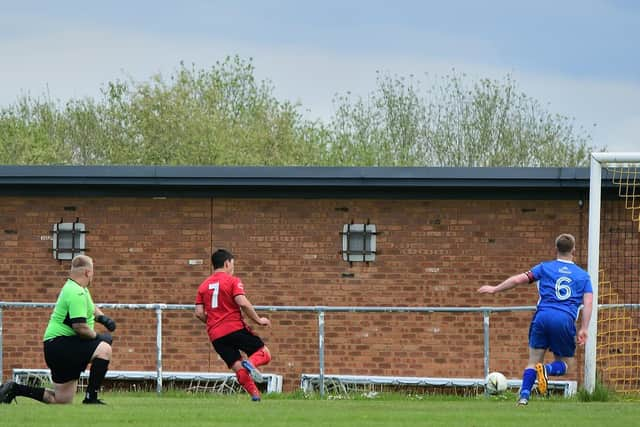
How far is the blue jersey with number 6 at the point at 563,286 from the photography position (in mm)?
13180

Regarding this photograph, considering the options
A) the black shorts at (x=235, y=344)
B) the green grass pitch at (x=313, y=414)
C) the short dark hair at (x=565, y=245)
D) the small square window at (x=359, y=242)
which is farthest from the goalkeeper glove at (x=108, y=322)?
the small square window at (x=359, y=242)

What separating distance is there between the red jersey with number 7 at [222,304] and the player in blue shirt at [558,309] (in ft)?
8.06

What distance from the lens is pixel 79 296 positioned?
12562 mm

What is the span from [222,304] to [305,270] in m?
6.36

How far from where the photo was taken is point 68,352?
12.7 meters

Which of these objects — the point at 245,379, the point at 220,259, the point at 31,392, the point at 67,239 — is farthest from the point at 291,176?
the point at 31,392

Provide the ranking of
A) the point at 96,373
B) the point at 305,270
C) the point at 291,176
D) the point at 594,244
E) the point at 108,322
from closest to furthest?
1. the point at 108,322
2. the point at 96,373
3. the point at 594,244
4. the point at 291,176
5. the point at 305,270

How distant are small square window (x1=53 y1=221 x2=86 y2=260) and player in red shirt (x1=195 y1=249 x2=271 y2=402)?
6835 millimetres

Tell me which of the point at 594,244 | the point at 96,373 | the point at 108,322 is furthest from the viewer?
the point at 594,244

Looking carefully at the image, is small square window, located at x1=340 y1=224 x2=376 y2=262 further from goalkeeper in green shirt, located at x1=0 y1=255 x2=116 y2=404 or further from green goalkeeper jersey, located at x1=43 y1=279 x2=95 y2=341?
green goalkeeper jersey, located at x1=43 y1=279 x2=95 y2=341

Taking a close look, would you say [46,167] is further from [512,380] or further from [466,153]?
[466,153]

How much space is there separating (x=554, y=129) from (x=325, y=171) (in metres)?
28.8

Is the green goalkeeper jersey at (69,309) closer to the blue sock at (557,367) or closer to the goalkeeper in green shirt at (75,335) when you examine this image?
the goalkeeper in green shirt at (75,335)

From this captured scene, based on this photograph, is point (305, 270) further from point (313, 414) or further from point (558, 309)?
point (313, 414)
